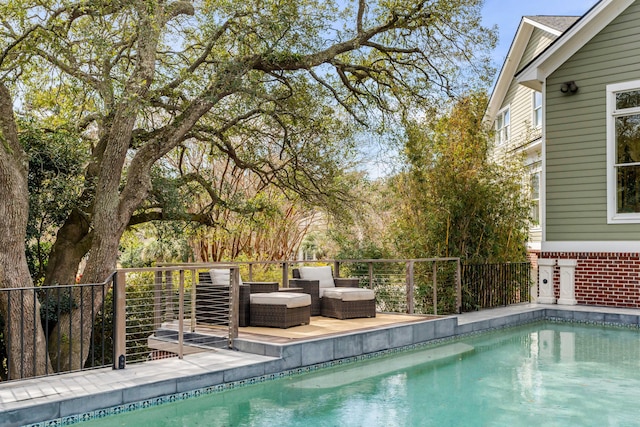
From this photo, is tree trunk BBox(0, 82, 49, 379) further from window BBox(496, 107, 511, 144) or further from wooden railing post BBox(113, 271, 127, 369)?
window BBox(496, 107, 511, 144)

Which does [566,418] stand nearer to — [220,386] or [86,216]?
[220,386]

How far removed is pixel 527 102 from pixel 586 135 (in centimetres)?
526

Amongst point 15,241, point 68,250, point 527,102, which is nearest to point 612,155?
point 527,102

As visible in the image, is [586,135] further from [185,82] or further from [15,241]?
[15,241]

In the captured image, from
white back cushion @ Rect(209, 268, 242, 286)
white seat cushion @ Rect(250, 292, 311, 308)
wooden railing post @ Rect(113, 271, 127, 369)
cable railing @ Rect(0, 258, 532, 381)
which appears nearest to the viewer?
wooden railing post @ Rect(113, 271, 127, 369)

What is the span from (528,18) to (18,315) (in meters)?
14.1

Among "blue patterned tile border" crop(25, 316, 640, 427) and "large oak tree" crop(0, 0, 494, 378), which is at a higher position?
"large oak tree" crop(0, 0, 494, 378)

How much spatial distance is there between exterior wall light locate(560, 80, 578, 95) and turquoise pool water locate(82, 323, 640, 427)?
5.40 meters

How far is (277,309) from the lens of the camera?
737cm

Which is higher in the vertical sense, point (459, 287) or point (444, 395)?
point (459, 287)

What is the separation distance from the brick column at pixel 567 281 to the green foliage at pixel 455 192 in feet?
4.28

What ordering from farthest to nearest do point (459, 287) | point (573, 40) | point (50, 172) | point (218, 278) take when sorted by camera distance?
point (573, 40)
point (459, 287)
point (50, 172)
point (218, 278)

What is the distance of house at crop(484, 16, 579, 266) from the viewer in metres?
14.7

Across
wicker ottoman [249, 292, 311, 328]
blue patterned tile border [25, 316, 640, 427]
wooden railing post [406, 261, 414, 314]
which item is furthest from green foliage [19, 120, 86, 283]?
wooden railing post [406, 261, 414, 314]
